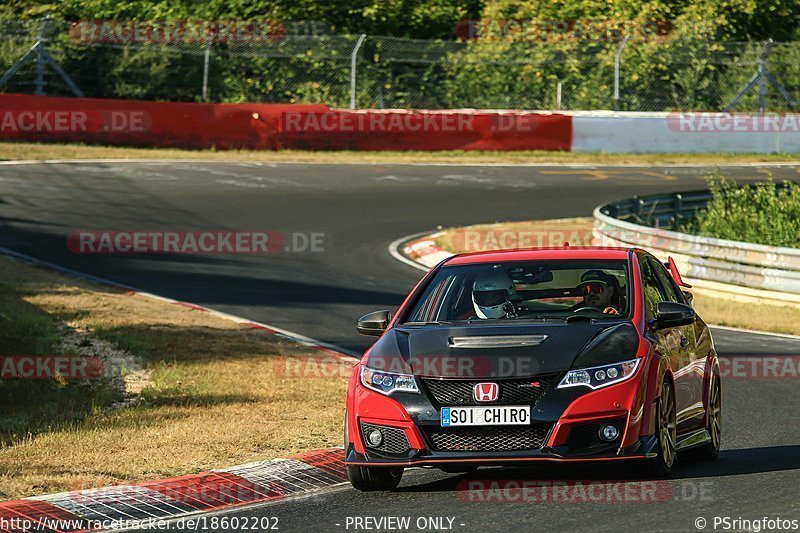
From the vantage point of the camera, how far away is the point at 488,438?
7910 mm

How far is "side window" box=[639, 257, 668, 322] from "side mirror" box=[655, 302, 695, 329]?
0.11 meters

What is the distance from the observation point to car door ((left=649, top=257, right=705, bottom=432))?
9.10 meters

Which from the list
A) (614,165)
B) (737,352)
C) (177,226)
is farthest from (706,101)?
(737,352)

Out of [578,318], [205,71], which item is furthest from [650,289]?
[205,71]

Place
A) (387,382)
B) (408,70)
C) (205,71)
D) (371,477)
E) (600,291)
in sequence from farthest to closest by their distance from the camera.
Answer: (408,70) < (205,71) < (600,291) < (371,477) < (387,382)

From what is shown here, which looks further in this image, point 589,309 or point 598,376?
point 589,309

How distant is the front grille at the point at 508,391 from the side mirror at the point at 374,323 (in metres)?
1.18

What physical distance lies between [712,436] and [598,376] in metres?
1.90

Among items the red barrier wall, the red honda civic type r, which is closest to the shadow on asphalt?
the red honda civic type r

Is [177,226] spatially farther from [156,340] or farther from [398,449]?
[398,449]

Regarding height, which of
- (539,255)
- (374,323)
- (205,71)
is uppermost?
(205,71)

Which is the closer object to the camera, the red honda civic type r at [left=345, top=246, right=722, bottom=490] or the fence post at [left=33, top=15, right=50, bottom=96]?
the red honda civic type r at [left=345, top=246, right=722, bottom=490]

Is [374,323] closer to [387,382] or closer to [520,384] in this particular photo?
[387,382]

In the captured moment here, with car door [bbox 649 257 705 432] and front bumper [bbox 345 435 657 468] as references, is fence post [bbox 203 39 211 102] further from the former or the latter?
front bumper [bbox 345 435 657 468]
